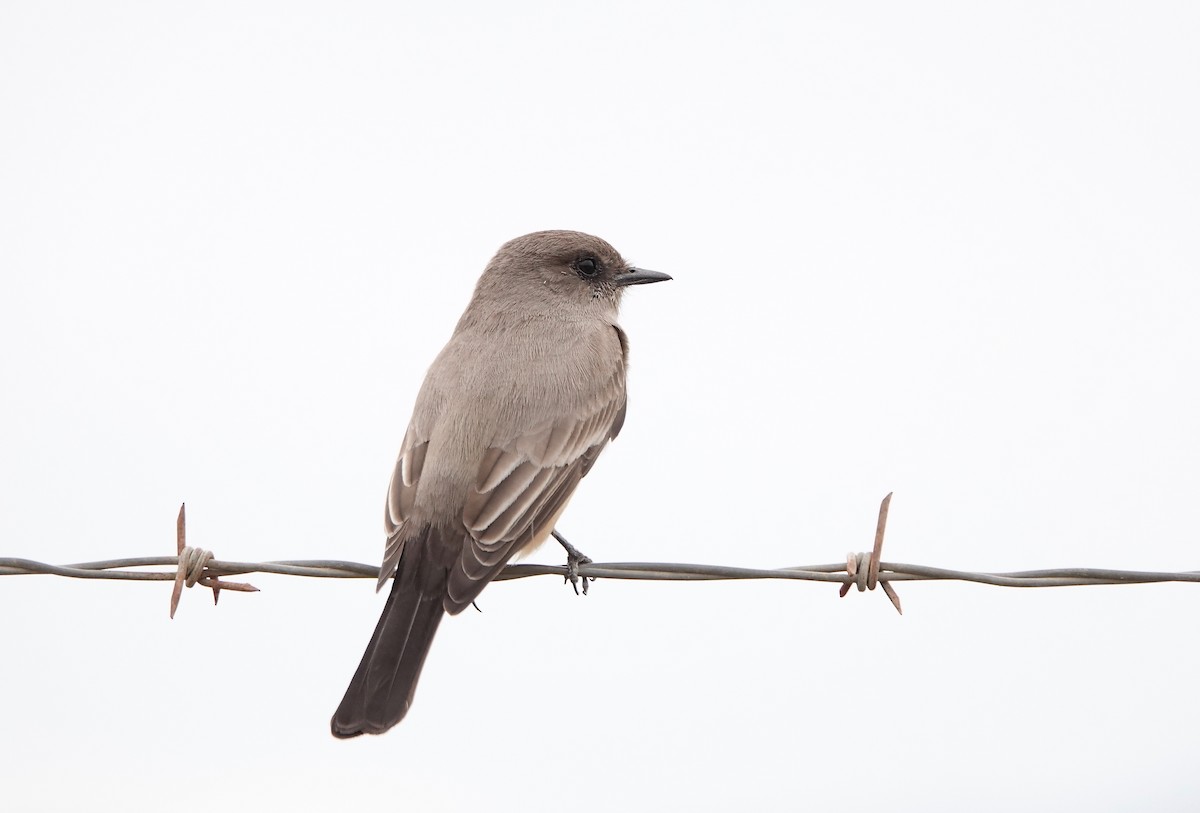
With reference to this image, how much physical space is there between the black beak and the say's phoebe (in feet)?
1.30

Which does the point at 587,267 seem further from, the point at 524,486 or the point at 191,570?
the point at 191,570

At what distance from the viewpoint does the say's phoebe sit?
580cm

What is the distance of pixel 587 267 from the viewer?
8516 mm

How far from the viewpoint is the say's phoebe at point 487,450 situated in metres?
5.80

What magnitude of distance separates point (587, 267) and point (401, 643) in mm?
3489

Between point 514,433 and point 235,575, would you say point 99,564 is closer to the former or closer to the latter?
point 235,575

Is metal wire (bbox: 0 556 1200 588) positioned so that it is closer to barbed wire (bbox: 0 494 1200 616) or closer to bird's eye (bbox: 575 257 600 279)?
barbed wire (bbox: 0 494 1200 616)

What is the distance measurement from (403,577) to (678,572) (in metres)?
1.56

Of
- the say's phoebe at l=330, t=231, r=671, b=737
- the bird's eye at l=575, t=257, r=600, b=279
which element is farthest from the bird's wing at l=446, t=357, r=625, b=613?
the bird's eye at l=575, t=257, r=600, b=279

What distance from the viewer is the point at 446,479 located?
621cm

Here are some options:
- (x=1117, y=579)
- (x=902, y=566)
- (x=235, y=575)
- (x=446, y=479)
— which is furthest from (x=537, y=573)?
(x=1117, y=579)

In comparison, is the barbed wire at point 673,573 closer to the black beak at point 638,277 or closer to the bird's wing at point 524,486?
the bird's wing at point 524,486

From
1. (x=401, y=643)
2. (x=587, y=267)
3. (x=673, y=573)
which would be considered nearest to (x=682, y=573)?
(x=673, y=573)

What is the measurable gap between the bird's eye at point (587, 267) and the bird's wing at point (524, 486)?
1.42 metres
